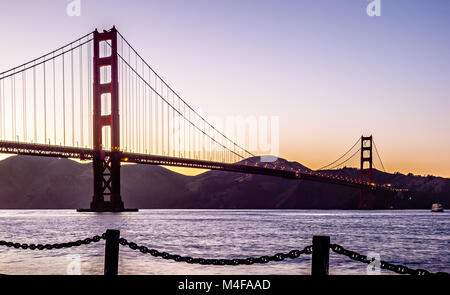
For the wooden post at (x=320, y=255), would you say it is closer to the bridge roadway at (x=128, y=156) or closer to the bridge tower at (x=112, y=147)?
the bridge roadway at (x=128, y=156)

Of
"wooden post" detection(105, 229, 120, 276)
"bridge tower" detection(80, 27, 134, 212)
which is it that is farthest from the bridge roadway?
"wooden post" detection(105, 229, 120, 276)

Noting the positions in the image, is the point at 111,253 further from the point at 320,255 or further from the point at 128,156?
the point at 128,156

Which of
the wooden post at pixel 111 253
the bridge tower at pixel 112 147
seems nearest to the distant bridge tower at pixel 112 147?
the bridge tower at pixel 112 147

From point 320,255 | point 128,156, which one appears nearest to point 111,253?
point 320,255

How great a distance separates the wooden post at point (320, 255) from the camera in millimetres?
6578

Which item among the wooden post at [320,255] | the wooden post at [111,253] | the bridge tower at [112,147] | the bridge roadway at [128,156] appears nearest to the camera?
the wooden post at [320,255]

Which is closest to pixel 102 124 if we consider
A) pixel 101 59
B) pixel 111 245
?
pixel 101 59

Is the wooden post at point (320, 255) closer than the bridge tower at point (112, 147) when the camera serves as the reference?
Yes

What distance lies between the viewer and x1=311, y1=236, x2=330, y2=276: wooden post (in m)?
6.58

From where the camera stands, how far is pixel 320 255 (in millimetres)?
6613

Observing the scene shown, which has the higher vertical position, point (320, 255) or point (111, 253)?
point (320, 255)

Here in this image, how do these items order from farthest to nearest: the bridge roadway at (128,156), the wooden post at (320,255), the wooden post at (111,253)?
the bridge roadway at (128,156), the wooden post at (111,253), the wooden post at (320,255)

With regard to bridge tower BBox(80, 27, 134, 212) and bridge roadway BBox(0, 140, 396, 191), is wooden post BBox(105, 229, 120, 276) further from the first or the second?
bridge tower BBox(80, 27, 134, 212)
